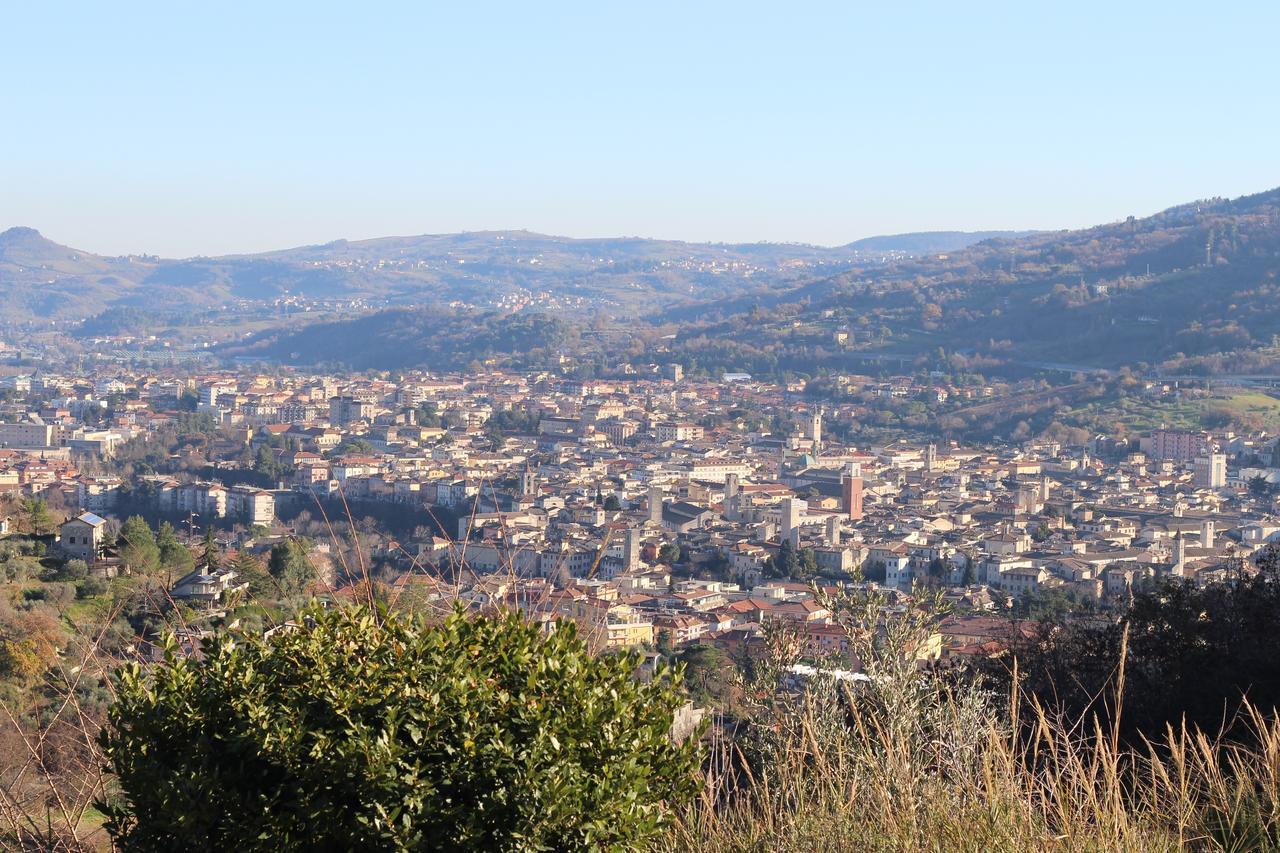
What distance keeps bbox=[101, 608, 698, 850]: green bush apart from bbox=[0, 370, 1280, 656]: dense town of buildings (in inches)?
312

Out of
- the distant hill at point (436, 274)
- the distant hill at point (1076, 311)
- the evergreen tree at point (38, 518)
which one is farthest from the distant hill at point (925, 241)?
the evergreen tree at point (38, 518)

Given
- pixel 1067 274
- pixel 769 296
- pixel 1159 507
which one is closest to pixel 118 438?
pixel 1159 507

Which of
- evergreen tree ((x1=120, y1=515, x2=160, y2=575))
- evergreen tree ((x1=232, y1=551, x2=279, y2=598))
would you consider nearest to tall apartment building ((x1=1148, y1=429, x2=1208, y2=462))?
evergreen tree ((x1=120, y1=515, x2=160, y2=575))

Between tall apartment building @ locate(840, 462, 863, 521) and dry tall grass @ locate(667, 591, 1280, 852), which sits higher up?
dry tall grass @ locate(667, 591, 1280, 852)

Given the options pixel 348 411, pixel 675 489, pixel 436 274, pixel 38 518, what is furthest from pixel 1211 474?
pixel 436 274

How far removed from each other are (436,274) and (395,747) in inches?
4813

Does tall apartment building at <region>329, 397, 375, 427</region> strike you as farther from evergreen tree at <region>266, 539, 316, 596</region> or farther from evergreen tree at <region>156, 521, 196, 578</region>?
evergreen tree at <region>266, 539, 316, 596</region>

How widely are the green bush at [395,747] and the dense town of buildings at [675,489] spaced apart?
26.0 ft

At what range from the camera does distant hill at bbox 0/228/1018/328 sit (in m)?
104

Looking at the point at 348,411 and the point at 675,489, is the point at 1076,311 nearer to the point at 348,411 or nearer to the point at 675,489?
the point at 348,411

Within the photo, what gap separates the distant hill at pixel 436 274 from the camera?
104m

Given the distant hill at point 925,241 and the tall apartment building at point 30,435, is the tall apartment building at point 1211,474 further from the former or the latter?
the distant hill at point 925,241

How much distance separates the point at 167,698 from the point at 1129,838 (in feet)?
4.38

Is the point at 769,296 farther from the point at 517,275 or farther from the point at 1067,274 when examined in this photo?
the point at 517,275
